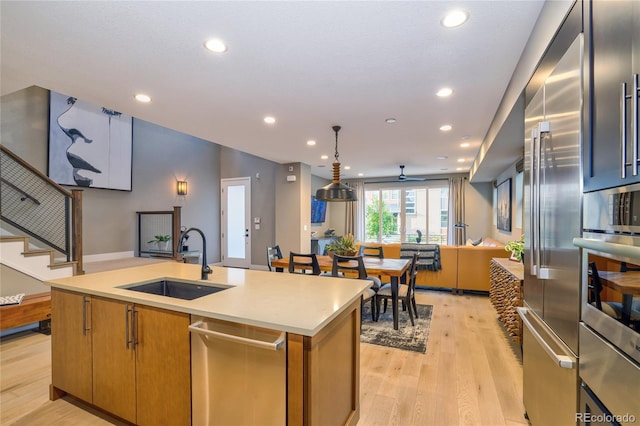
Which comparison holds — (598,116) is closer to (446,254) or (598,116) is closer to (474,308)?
(474,308)

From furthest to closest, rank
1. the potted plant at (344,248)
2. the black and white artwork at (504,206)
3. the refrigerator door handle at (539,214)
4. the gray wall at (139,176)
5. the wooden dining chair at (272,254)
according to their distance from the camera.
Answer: the black and white artwork at (504,206)
the gray wall at (139,176)
the wooden dining chair at (272,254)
the potted plant at (344,248)
the refrigerator door handle at (539,214)

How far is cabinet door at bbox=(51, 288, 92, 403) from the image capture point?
1.95 m

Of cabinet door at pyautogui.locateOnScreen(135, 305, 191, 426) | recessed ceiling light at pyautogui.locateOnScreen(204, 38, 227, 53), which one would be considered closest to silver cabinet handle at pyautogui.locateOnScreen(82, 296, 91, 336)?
cabinet door at pyautogui.locateOnScreen(135, 305, 191, 426)

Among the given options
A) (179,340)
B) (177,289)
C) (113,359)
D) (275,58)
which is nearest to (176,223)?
(177,289)

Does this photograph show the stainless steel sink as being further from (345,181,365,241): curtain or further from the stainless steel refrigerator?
(345,181,365,241): curtain

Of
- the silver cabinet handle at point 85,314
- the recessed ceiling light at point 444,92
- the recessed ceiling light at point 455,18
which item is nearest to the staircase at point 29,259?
the silver cabinet handle at point 85,314

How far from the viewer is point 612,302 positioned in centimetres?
104

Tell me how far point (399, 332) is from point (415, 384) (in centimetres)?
108

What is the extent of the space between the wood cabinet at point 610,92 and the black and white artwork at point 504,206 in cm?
493

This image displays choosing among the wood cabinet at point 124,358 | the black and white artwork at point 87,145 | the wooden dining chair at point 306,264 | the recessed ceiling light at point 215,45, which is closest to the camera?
the wood cabinet at point 124,358

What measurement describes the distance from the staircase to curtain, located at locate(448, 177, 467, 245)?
27.6 ft

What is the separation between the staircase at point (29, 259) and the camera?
328 cm

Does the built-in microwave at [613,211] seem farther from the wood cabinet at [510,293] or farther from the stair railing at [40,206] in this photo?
the stair railing at [40,206]

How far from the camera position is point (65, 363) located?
6.82ft
